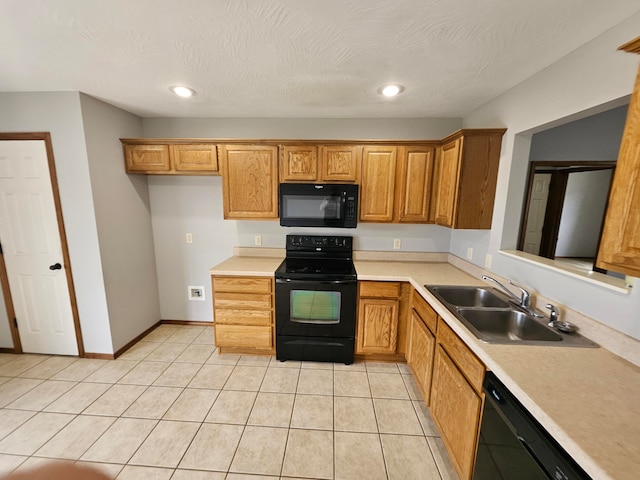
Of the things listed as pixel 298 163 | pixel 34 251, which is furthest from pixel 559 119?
pixel 34 251

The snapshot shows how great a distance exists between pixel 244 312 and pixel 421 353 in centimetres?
162

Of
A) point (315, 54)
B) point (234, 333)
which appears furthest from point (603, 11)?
point (234, 333)

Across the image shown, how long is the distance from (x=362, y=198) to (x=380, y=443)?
1954mm

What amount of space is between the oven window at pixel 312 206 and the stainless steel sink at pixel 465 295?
3.70 ft

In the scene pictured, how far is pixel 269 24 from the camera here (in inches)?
48.7

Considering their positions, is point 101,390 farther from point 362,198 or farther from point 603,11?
point 603,11

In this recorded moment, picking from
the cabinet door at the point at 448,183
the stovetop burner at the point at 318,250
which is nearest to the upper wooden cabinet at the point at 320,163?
→ the stovetop burner at the point at 318,250

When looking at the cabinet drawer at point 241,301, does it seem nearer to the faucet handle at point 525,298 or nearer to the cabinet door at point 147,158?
the cabinet door at point 147,158

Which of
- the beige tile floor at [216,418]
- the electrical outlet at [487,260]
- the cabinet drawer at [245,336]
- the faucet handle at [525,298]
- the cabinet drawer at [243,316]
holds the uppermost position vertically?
the electrical outlet at [487,260]

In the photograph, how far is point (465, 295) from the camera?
1979 millimetres

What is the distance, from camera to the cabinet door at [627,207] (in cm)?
84

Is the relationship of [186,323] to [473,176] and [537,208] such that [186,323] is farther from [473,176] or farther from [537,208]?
[537,208]

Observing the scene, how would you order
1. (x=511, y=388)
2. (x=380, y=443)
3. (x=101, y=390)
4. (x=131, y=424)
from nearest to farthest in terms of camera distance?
(x=511, y=388)
(x=380, y=443)
(x=131, y=424)
(x=101, y=390)

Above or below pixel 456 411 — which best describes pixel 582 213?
above
